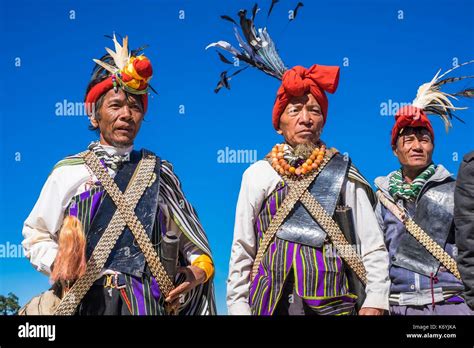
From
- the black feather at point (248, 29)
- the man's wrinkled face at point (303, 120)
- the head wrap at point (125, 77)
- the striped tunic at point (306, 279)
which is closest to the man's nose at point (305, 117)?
the man's wrinkled face at point (303, 120)

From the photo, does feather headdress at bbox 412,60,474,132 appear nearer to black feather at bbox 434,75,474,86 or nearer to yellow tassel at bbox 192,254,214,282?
black feather at bbox 434,75,474,86

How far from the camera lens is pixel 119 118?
5.77 metres

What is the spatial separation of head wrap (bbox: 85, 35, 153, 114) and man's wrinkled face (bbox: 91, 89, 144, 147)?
51 millimetres

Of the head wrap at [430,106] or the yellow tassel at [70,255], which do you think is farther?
the head wrap at [430,106]

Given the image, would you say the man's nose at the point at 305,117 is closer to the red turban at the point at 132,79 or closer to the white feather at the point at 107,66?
the red turban at the point at 132,79

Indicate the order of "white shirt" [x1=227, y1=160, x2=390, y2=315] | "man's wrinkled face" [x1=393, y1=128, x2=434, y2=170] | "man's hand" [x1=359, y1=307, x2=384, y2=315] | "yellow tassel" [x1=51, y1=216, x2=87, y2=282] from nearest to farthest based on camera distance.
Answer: "yellow tassel" [x1=51, y1=216, x2=87, y2=282] → "man's hand" [x1=359, y1=307, x2=384, y2=315] → "white shirt" [x1=227, y1=160, x2=390, y2=315] → "man's wrinkled face" [x1=393, y1=128, x2=434, y2=170]

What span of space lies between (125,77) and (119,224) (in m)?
1.07

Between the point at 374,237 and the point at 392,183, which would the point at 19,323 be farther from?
the point at 392,183

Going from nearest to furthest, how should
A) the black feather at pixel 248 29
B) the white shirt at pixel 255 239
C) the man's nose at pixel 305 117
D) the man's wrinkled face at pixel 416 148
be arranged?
the white shirt at pixel 255 239 < the man's nose at pixel 305 117 < the black feather at pixel 248 29 < the man's wrinkled face at pixel 416 148

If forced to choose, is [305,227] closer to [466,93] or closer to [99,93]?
[99,93]

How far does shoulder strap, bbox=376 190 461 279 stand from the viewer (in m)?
6.62

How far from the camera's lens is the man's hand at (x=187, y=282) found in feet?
18.1

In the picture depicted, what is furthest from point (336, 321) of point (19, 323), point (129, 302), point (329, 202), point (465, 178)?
point (19, 323)

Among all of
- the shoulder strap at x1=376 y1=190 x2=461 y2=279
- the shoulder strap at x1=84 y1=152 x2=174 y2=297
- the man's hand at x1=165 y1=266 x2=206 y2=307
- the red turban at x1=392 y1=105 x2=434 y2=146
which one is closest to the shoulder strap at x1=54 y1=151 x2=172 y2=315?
the shoulder strap at x1=84 y1=152 x2=174 y2=297
